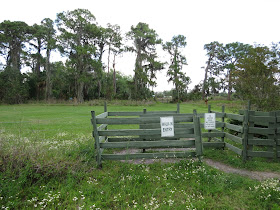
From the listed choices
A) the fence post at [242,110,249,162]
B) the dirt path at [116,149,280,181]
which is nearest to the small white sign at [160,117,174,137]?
the dirt path at [116,149,280,181]

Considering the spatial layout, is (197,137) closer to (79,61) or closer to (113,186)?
(113,186)

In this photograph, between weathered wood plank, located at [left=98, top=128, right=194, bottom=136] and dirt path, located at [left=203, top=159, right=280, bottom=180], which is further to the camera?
weathered wood plank, located at [left=98, top=128, right=194, bottom=136]

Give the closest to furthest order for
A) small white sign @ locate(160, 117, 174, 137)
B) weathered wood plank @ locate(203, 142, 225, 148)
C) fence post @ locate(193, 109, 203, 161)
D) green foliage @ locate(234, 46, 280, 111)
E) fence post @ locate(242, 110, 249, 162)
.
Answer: small white sign @ locate(160, 117, 174, 137), fence post @ locate(193, 109, 203, 161), fence post @ locate(242, 110, 249, 162), weathered wood plank @ locate(203, 142, 225, 148), green foliage @ locate(234, 46, 280, 111)

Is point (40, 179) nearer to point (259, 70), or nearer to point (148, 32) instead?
point (259, 70)

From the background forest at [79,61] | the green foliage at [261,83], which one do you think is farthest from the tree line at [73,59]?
the green foliage at [261,83]

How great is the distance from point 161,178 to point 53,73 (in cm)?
4997

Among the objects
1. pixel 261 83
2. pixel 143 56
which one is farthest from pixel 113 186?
pixel 143 56

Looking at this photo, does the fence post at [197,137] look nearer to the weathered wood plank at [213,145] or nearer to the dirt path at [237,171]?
→ the dirt path at [237,171]

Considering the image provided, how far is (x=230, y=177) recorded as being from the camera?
4.28 m

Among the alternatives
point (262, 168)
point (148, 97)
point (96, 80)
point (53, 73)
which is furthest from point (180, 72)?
point (262, 168)

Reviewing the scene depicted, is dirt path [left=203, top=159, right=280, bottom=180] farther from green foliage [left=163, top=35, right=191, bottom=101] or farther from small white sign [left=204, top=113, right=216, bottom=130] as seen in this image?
green foliage [left=163, top=35, right=191, bottom=101]


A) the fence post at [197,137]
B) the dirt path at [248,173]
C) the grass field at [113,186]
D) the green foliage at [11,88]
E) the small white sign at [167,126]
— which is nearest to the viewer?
the grass field at [113,186]

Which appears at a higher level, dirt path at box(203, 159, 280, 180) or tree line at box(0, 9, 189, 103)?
tree line at box(0, 9, 189, 103)

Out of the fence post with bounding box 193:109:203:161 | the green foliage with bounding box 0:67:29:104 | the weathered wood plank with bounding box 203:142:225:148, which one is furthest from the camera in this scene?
the green foliage with bounding box 0:67:29:104
